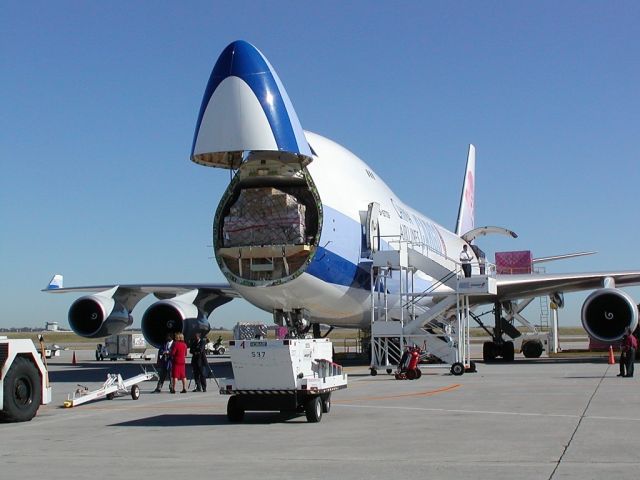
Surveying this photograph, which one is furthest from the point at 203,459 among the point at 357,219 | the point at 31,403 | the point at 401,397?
the point at 357,219

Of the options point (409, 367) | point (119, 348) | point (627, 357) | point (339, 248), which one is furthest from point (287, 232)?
point (119, 348)

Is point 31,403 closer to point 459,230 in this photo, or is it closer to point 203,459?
point 203,459

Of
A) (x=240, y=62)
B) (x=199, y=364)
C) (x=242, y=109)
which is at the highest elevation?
(x=240, y=62)

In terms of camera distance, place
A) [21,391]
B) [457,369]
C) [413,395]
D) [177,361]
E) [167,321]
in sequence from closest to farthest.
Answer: [21,391] → [413,395] → [177,361] → [457,369] → [167,321]

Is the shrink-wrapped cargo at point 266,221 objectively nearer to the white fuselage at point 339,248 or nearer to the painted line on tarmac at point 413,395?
the white fuselage at point 339,248

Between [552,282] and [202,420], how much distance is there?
53.7 feet

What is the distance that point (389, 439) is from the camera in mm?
9703

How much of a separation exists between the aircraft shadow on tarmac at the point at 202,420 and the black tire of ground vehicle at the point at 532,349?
25937 millimetres

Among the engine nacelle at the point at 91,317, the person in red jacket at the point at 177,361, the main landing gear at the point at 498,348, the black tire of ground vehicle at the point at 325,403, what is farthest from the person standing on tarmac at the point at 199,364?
the main landing gear at the point at 498,348

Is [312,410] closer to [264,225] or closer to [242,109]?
[242,109]

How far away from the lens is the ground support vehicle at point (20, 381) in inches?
468

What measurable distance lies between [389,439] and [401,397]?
545 cm

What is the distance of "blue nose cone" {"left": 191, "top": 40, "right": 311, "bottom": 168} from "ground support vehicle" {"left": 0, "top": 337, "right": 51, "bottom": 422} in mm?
5354

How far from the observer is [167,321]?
2444 centimetres
